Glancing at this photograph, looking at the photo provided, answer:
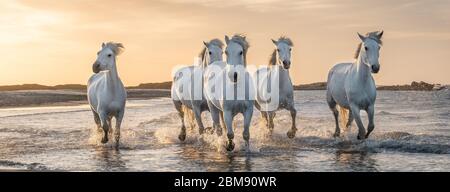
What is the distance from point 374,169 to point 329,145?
12.1 feet

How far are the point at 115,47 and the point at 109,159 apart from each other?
2.62 meters

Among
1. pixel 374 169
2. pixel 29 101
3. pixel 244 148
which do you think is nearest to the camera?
pixel 374 169

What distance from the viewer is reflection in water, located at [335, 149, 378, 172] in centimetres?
982

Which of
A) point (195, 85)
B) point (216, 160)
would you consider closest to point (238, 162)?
point (216, 160)

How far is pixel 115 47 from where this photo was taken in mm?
12625

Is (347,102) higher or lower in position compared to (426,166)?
higher

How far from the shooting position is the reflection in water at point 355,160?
32.2 feet

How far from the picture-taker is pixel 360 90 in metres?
12.3

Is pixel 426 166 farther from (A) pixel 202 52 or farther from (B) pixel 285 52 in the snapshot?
(A) pixel 202 52

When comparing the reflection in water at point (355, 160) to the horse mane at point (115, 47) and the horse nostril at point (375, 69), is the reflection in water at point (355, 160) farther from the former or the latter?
the horse mane at point (115, 47)

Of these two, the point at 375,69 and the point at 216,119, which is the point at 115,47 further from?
the point at 375,69

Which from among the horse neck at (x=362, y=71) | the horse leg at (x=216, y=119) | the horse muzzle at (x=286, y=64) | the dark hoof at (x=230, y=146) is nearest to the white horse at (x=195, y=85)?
the horse leg at (x=216, y=119)

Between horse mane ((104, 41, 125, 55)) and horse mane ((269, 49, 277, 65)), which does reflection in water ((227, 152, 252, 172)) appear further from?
horse mane ((269, 49, 277, 65))
